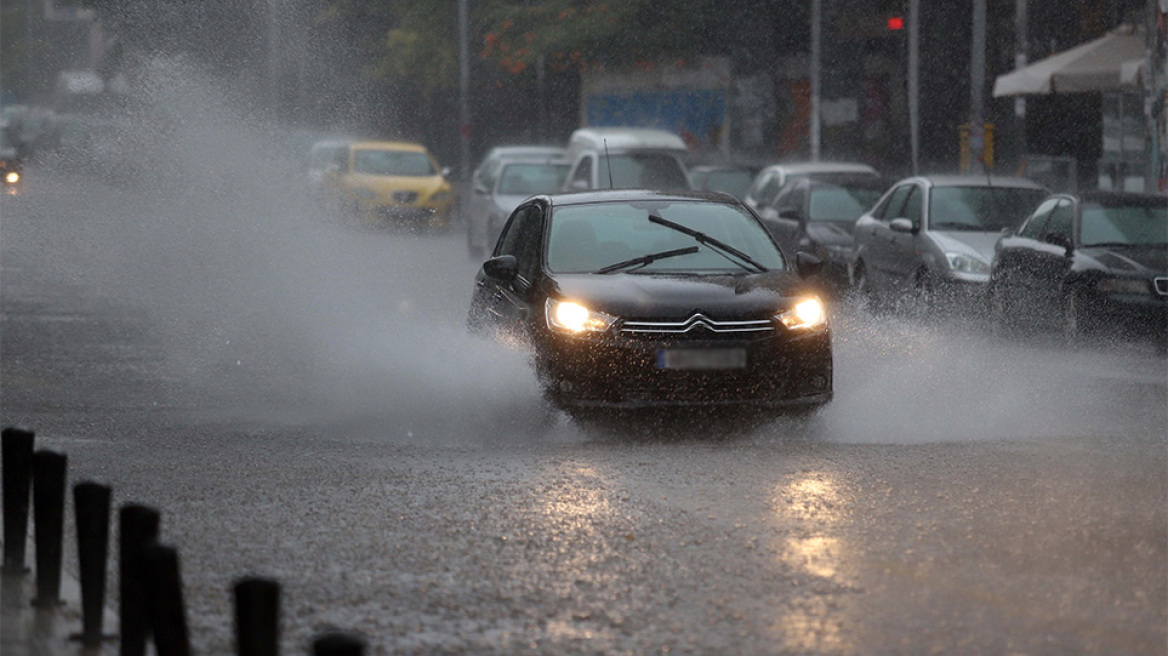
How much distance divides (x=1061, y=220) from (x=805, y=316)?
588cm

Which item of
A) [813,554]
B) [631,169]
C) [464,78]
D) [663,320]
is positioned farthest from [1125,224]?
[464,78]

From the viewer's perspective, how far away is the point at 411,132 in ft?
181

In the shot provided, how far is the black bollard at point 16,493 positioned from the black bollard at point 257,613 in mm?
2449

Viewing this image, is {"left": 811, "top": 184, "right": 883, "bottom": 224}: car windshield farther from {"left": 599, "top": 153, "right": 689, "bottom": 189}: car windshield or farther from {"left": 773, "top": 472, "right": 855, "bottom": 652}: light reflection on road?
{"left": 773, "top": 472, "right": 855, "bottom": 652}: light reflection on road

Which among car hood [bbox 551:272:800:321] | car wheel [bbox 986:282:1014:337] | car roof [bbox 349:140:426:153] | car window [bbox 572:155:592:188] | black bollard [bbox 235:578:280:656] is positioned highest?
black bollard [bbox 235:578:280:656]

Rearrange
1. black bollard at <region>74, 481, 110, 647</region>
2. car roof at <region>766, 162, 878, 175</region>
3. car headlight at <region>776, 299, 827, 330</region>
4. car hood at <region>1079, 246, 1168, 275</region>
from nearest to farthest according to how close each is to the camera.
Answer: black bollard at <region>74, 481, 110, 647</region>
car headlight at <region>776, 299, 827, 330</region>
car hood at <region>1079, 246, 1168, 275</region>
car roof at <region>766, 162, 878, 175</region>

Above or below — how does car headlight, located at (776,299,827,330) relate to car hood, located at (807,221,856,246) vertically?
above

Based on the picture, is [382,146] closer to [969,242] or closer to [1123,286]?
[969,242]

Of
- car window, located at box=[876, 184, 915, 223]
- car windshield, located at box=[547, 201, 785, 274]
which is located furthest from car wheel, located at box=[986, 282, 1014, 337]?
car windshield, located at box=[547, 201, 785, 274]

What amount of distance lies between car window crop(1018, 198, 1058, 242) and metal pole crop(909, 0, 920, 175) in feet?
56.9

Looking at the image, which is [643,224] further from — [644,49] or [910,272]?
[644,49]

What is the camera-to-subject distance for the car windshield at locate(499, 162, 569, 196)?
27328mm

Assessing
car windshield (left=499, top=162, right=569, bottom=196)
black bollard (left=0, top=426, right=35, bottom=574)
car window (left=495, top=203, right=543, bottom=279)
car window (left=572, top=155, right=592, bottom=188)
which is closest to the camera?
black bollard (left=0, top=426, right=35, bottom=574)

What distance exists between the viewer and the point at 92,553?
579cm
